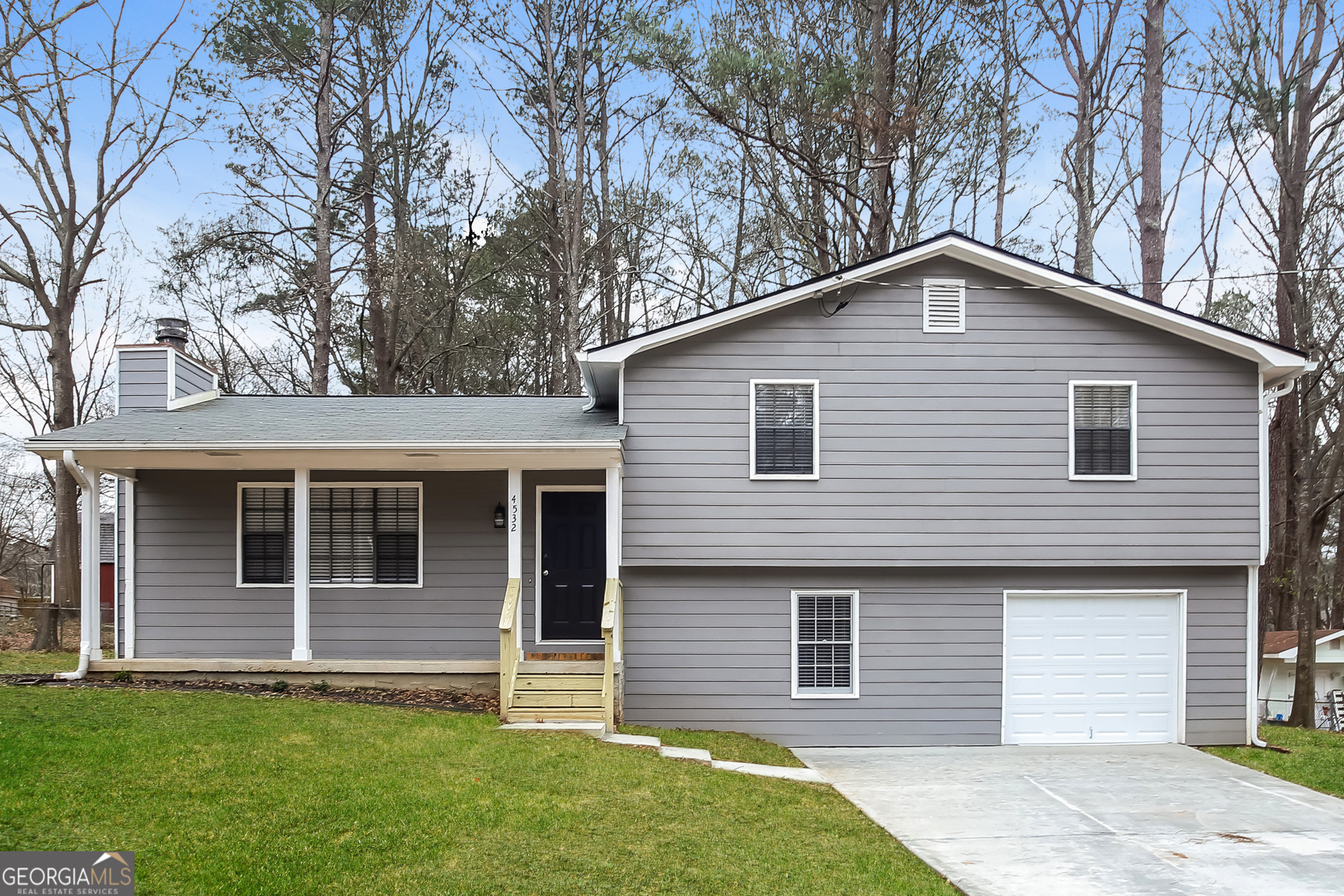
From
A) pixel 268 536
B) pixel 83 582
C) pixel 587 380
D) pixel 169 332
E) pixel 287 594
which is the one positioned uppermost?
pixel 169 332

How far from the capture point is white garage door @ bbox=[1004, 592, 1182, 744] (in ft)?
37.3

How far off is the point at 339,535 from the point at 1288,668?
29.7 metres

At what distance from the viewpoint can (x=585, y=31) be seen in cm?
2012

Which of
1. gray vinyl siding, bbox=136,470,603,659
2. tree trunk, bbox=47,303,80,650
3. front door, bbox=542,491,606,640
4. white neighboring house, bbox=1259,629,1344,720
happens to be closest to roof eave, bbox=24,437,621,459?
gray vinyl siding, bbox=136,470,603,659

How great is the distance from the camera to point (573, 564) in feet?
39.0

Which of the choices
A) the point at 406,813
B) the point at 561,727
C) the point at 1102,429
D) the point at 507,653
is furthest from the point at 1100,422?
the point at 406,813

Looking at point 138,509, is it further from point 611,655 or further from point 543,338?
point 543,338

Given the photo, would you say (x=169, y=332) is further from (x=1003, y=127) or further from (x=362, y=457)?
(x=1003, y=127)

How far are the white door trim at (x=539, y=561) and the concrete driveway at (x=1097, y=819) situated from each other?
129 inches

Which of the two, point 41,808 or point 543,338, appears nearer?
point 41,808

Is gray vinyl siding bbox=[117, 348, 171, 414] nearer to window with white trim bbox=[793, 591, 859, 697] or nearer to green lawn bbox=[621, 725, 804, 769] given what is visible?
green lawn bbox=[621, 725, 804, 769]

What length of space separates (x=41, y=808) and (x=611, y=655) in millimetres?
4959

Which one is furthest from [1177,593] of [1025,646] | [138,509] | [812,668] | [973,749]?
[138,509]

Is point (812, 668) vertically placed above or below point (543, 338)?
below
